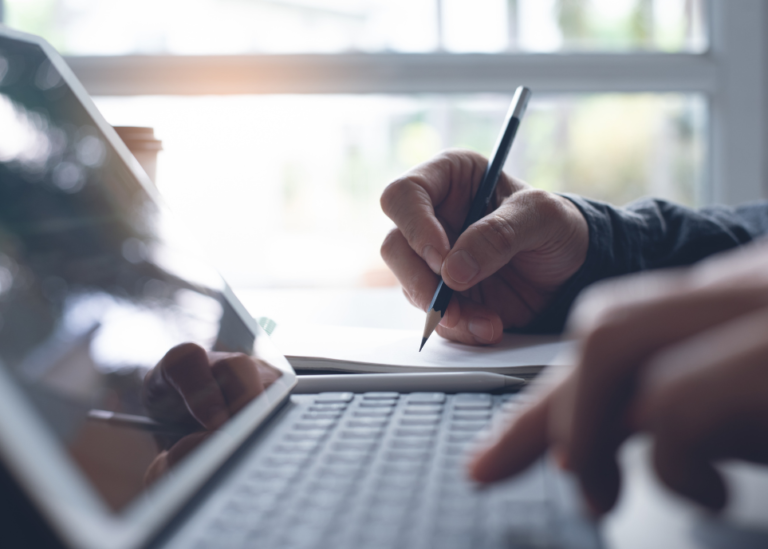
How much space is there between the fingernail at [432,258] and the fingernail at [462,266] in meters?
0.04

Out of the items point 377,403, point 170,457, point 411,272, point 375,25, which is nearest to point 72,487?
point 170,457

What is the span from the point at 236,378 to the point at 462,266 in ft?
0.78

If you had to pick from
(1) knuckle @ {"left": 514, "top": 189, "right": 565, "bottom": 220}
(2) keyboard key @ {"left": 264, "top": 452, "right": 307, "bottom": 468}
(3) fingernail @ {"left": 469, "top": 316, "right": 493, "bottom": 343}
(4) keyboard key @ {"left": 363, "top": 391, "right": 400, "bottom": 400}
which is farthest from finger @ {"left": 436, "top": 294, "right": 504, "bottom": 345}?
(2) keyboard key @ {"left": 264, "top": 452, "right": 307, "bottom": 468}

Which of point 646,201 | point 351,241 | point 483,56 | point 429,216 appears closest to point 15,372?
point 429,216

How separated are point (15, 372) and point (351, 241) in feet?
4.31

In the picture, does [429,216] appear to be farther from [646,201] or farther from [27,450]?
[27,450]

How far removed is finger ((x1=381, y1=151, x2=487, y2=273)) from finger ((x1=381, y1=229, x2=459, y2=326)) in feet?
0.04

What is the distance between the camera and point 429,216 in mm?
577

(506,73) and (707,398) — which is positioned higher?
(506,73)

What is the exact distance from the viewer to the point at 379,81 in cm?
104

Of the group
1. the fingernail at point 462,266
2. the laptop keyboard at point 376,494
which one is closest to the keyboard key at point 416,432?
the laptop keyboard at point 376,494

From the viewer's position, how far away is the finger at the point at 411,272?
581mm

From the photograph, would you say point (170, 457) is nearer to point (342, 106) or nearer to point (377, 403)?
point (377, 403)

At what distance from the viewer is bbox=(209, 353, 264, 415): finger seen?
31cm
